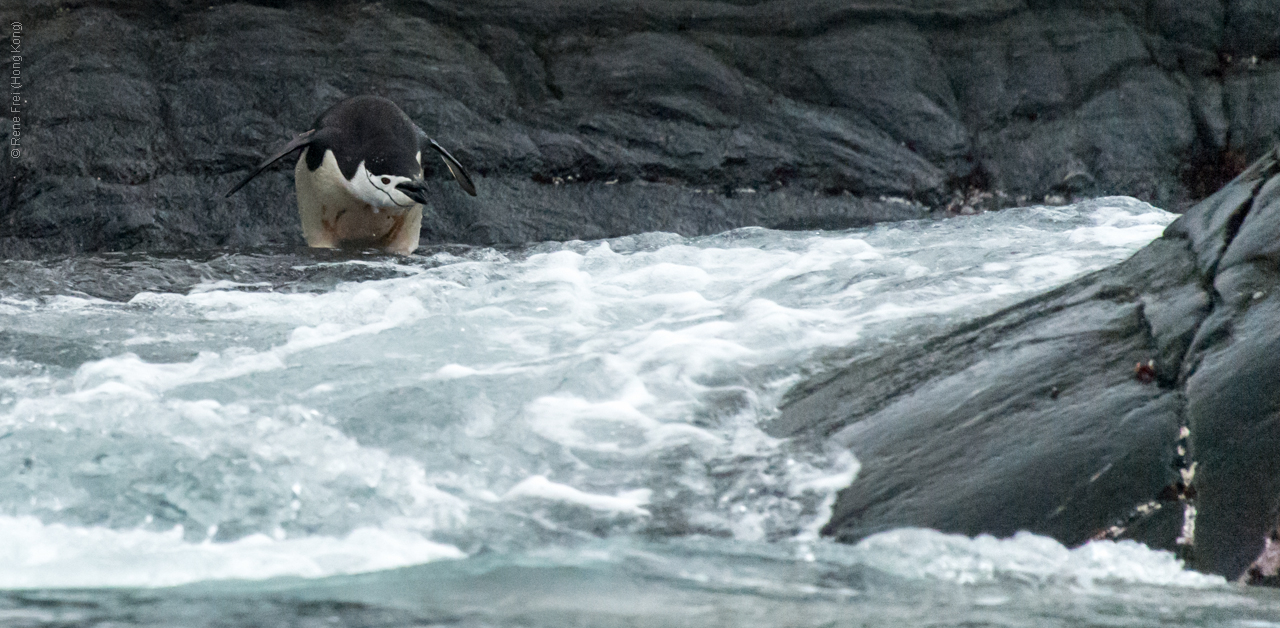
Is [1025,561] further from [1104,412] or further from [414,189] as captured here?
[414,189]

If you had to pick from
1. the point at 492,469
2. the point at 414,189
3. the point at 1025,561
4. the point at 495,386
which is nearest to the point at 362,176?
the point at 414,189

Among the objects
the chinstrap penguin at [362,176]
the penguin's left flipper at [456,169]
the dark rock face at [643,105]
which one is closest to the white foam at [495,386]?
the chinstrap penguin at [362,176]

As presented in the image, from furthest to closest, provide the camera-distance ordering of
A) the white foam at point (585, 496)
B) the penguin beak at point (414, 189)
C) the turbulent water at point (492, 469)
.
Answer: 1. the penguin beak at point (414, 189)
2. the white foam at point (585, 496)
3. the turbulent water at point (492, 469)

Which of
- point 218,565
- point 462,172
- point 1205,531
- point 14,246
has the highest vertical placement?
point 1205,531

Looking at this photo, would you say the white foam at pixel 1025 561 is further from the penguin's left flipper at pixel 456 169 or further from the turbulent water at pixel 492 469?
the penguin's left flipper at pixel 456 169

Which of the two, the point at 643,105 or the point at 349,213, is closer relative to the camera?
the point at 349,213

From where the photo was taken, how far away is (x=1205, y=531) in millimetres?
2031

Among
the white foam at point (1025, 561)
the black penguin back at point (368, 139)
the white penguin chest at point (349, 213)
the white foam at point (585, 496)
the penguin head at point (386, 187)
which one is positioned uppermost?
the white foam at point (1025, 561)

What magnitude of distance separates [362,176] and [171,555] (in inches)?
159

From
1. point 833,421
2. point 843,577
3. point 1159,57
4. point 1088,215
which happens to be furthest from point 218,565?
point 1159,57

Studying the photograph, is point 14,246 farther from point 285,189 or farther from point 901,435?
point 901,435

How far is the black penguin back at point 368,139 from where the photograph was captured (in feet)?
19.0

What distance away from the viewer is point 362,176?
19.2 ft

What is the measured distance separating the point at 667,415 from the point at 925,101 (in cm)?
548
